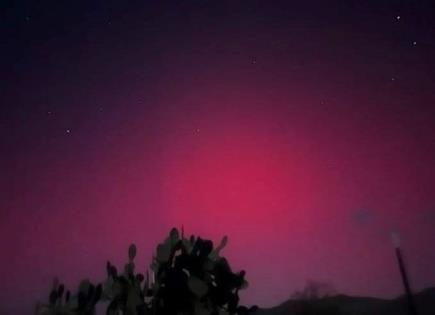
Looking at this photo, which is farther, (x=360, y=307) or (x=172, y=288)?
(x=360, y=307)

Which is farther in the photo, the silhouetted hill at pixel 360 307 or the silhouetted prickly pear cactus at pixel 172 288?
the silhouetted hill at pixel 360 307

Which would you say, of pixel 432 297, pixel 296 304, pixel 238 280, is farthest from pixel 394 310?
pixel 238 280

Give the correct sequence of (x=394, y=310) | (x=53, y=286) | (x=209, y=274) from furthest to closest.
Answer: (x=394, y=310), (x=53, y=286), (x=209, y=274)

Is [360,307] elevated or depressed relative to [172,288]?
elevated

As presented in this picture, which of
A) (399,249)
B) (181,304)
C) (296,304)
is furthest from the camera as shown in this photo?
(296,304)

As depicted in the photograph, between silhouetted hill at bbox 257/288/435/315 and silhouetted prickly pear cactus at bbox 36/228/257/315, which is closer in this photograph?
silhouetted prickly pear cactus at bbox 36/228/257/315

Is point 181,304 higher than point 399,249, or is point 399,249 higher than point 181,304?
point 399,249

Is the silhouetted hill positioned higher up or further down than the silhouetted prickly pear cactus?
higher up

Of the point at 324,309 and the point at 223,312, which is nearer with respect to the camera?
the point at 223,312

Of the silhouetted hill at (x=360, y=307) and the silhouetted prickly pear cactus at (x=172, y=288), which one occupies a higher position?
the silhouetted hill at (x=360, y=307)

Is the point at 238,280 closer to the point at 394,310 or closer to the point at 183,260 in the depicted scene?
the point at 183,260

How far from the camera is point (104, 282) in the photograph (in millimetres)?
5344

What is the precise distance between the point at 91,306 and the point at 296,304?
7221cm

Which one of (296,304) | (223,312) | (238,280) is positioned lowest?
(223,312)
